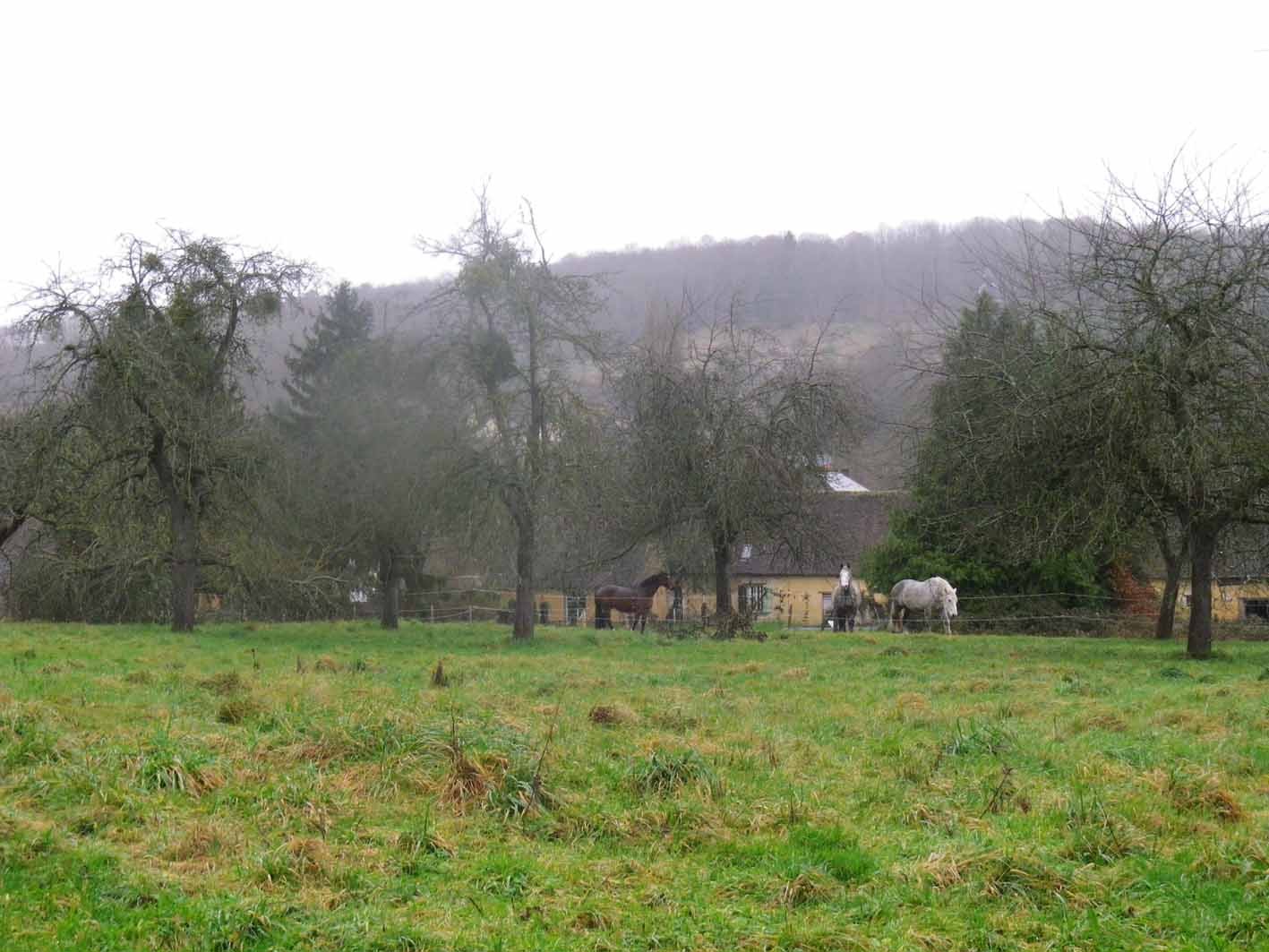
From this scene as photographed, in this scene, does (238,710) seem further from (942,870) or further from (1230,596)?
(1230,596)

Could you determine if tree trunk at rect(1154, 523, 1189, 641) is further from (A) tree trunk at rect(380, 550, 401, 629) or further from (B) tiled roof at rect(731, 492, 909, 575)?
(A) tree trunk at rect(380, 550, 401, 629)

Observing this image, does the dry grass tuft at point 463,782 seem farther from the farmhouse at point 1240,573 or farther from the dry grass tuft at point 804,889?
the farmhouse at point 1240,573

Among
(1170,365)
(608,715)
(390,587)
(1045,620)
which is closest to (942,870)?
(608,715)

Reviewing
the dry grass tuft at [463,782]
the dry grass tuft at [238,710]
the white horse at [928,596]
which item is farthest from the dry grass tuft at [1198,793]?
the white horse at [928,596]

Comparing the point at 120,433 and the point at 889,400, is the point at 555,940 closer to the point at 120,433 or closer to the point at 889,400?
the point at 120,433

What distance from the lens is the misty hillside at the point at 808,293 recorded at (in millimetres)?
25312

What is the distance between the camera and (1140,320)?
18.6 metres

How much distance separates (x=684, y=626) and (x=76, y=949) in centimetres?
2400

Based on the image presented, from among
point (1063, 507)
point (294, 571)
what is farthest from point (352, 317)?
point (1063, 507)

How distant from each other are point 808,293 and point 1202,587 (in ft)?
129

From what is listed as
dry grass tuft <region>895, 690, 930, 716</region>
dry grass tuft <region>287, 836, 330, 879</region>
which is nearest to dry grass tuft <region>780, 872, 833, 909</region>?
dry grass tuft <region>287, 836, 330, 879</region>

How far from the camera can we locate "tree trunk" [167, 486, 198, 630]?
923 inches

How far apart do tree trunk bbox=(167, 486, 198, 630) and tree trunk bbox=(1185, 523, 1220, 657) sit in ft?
63.9

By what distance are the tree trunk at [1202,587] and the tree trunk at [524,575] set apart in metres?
12.5
